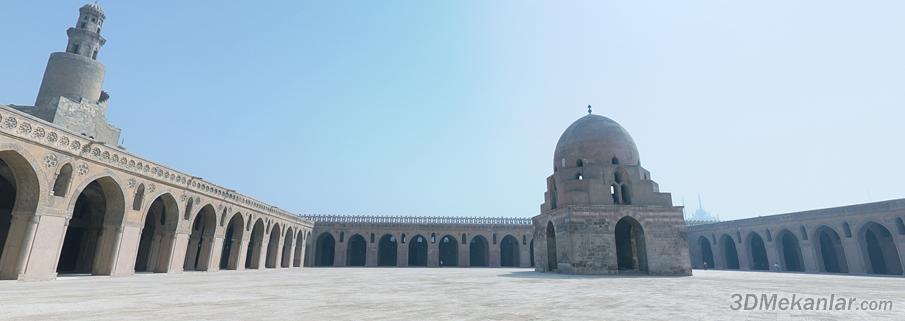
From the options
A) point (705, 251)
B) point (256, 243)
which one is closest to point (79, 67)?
point (256, 243)

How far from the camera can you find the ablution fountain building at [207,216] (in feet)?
49.7

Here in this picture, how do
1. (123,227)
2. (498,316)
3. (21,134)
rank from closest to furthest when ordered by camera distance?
(498,316) → (21,134) → (123,227)

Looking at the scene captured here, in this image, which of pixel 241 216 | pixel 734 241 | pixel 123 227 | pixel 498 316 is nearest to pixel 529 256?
pixel 734 241

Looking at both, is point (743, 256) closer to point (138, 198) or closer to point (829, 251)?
point (829, 251)

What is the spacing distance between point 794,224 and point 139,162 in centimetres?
4633

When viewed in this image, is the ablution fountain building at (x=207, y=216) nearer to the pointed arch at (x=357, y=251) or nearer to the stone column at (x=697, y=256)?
the stone column at (x=697, y=256)

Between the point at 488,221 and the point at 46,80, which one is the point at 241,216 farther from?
the point at 488,221

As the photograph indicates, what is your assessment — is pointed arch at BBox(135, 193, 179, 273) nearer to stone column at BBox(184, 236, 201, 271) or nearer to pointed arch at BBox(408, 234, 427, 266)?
stone column at BBox(184, 236, 201, 271)

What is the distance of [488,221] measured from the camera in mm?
47656

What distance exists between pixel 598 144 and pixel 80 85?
35.2m

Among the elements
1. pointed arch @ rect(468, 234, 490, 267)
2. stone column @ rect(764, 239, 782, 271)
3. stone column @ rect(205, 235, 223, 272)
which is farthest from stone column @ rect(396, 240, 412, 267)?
stone column @ rect(764, 239, 782, 271)

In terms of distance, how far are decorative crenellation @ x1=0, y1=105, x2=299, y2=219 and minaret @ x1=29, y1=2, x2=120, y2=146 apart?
28.6ft

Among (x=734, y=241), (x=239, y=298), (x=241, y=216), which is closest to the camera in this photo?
(x=239, y=298)

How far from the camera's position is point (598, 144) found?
2655 centimetres
